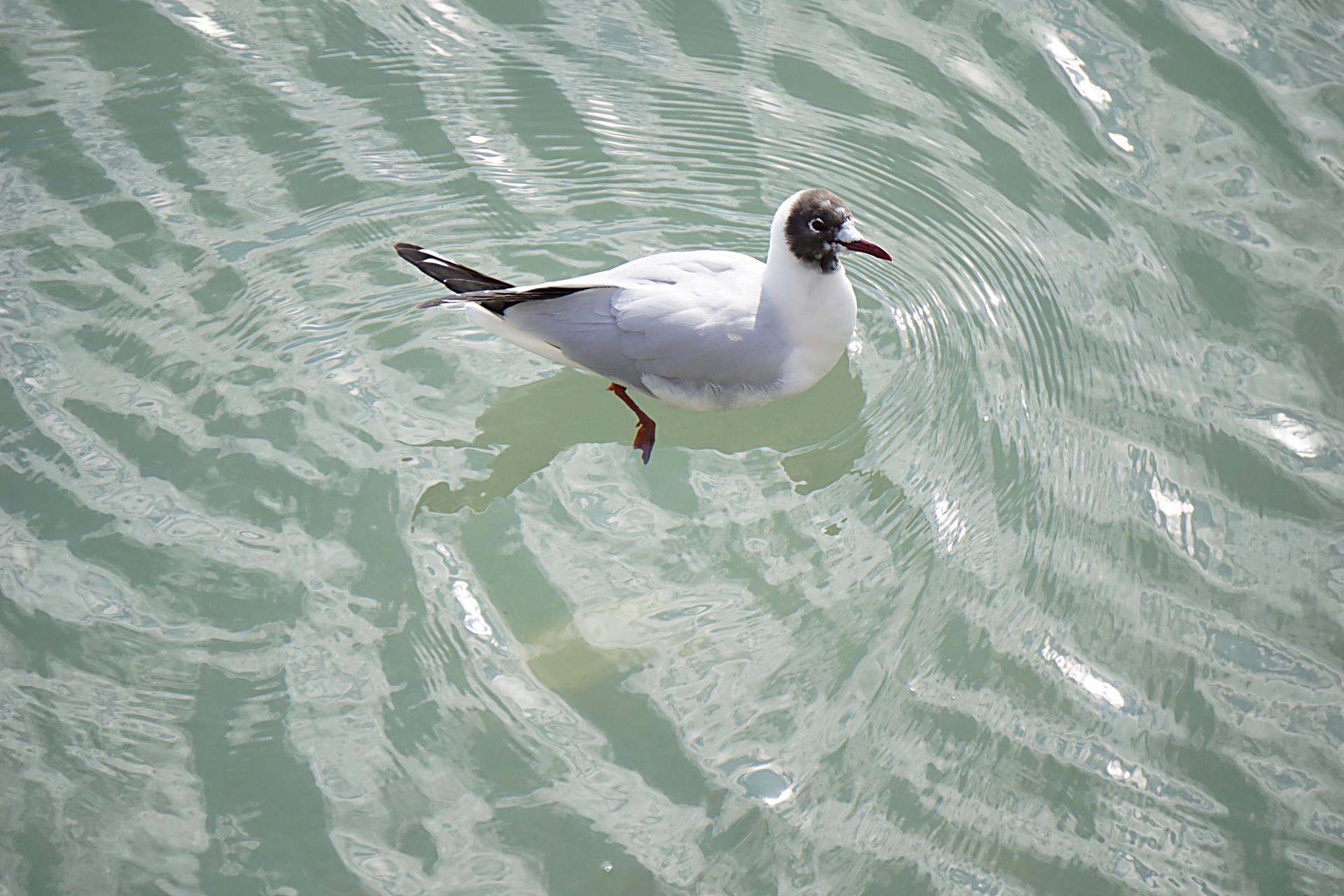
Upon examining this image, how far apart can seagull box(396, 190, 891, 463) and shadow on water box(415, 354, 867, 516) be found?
16 centimetres

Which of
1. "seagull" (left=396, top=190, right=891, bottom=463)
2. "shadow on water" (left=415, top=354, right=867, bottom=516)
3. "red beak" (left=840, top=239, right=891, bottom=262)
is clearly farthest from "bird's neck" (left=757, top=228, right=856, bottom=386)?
"shadow on water" (left=415, top=354, right=867, bottom=516)

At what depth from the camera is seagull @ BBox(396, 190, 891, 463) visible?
3980mm

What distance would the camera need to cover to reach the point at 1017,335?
4.47 meters

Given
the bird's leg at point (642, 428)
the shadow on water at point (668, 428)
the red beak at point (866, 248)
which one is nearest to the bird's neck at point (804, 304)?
the red beak at point (866, 248)

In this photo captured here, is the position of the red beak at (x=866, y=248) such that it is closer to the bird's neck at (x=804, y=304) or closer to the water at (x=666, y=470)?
the bird's neck at (x=804, y=304)

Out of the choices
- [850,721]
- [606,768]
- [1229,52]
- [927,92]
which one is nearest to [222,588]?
[606,768]

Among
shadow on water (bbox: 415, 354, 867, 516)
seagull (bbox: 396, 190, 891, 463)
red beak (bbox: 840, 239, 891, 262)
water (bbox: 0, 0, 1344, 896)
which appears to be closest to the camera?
water (bbox: 0, 0, 1344, 896)

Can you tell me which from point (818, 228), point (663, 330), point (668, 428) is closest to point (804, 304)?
point (818, 228)

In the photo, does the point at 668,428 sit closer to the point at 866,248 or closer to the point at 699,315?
the point at 699,315

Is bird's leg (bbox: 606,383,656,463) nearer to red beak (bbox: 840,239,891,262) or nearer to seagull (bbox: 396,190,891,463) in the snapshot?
seagull (bbox: 396,190,891,463)

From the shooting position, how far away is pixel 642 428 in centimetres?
420

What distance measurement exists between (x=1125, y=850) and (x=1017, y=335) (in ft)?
6.96

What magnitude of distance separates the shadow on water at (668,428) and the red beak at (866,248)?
1.92 feet

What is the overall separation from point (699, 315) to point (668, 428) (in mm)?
510
